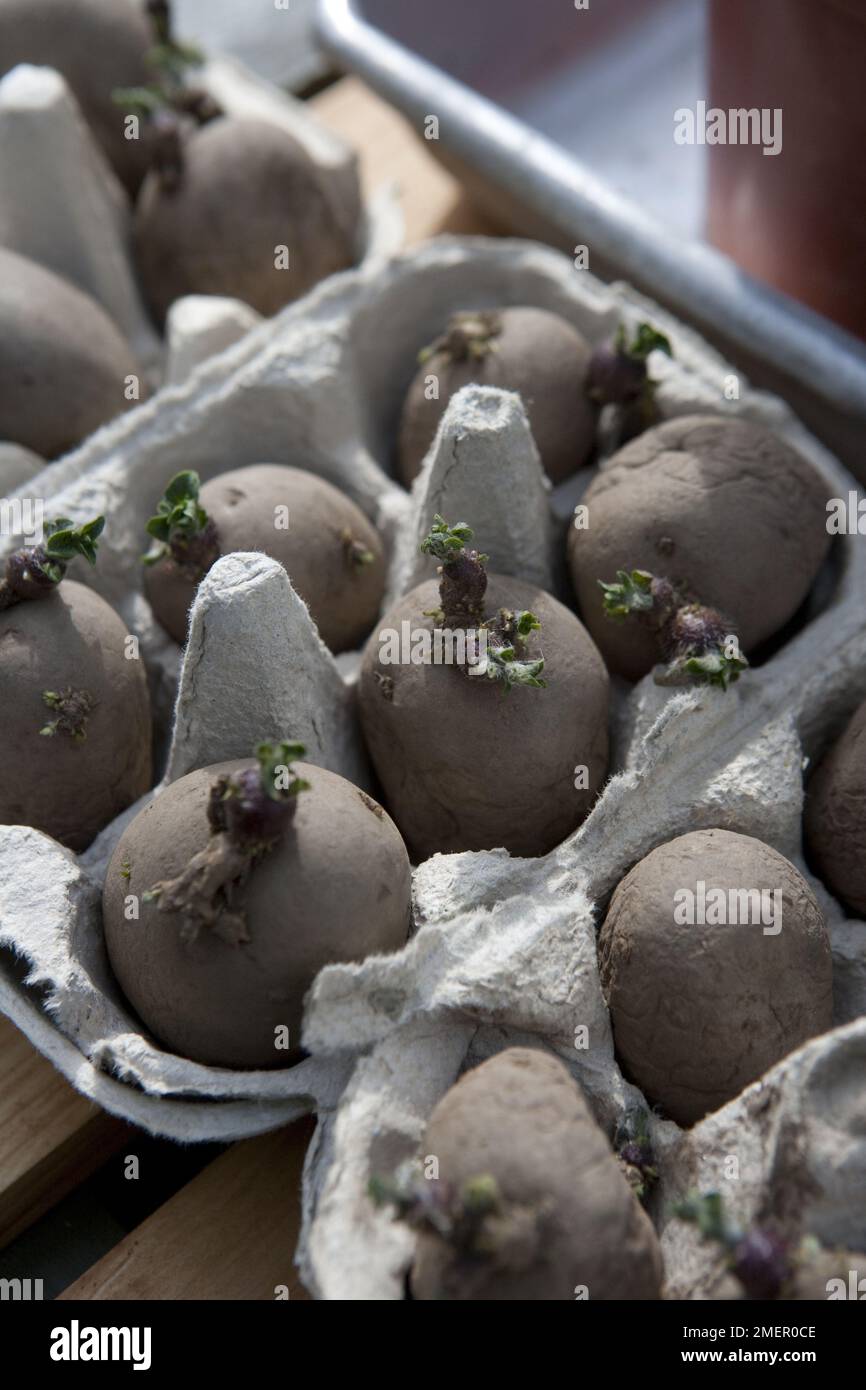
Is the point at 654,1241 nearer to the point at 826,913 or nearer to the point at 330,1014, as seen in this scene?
the point at 330,1014

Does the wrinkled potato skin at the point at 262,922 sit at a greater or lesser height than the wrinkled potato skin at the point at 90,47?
lesser

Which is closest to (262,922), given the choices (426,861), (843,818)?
(426,861)

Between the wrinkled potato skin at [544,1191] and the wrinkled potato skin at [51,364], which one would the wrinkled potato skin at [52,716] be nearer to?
the wrinkled potato skin at [51,364]

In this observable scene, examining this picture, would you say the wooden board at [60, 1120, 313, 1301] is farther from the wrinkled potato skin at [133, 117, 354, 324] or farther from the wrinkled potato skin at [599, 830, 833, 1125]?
the wrinkled potato skin at [133, 117, 354, 324]

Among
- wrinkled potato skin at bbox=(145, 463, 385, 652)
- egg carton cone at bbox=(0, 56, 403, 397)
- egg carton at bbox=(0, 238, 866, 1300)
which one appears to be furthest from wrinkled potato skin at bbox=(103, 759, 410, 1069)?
egg carton cone at bbox=(0, 56, 403, 397)

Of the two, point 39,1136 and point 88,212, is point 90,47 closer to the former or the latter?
point 88,212

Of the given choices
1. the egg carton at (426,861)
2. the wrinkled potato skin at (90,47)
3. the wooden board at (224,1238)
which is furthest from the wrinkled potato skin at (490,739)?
the wrinkled potato skin at (90,47)

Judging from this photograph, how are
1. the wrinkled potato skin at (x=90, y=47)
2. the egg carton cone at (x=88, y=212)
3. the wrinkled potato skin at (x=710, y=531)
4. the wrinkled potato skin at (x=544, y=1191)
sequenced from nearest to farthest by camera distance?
1. the wrinkled potato skin at (x=544, y=1191)
2. the wrinkled potato skin at (x=710, y=531)
3. the egg carton cone at (x=88, y=212)
4. the wrinkled potato skin at (x=90, y=47)
